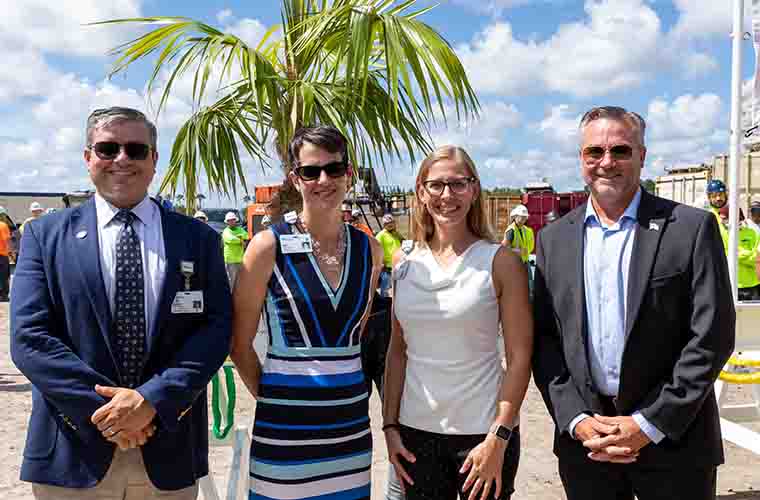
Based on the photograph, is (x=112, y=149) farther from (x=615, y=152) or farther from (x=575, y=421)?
(x=575, y=421)

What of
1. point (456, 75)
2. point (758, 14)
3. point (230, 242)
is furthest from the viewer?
point (230, 242)

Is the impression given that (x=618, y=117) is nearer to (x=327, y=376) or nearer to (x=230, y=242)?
(x=327, y=376)

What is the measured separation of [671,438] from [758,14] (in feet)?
14.3

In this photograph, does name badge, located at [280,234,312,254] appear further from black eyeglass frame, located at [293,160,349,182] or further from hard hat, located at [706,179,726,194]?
hard hat, located at [706,179,726,194]

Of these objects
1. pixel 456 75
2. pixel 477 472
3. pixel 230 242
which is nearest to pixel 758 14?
pixel 456 75

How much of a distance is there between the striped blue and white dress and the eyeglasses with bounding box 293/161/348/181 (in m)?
0.25

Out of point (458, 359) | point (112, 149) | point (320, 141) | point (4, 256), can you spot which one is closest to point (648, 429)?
point (458, 359)

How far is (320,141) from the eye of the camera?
7.78ft

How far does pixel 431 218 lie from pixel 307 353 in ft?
2.29

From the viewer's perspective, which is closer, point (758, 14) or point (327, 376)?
point (327, 376)

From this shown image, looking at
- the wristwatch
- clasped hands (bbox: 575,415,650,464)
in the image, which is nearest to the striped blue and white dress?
the wristwatch

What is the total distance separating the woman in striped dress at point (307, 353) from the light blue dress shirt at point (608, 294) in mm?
780

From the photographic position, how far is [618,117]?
221cm

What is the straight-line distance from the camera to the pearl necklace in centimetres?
240
